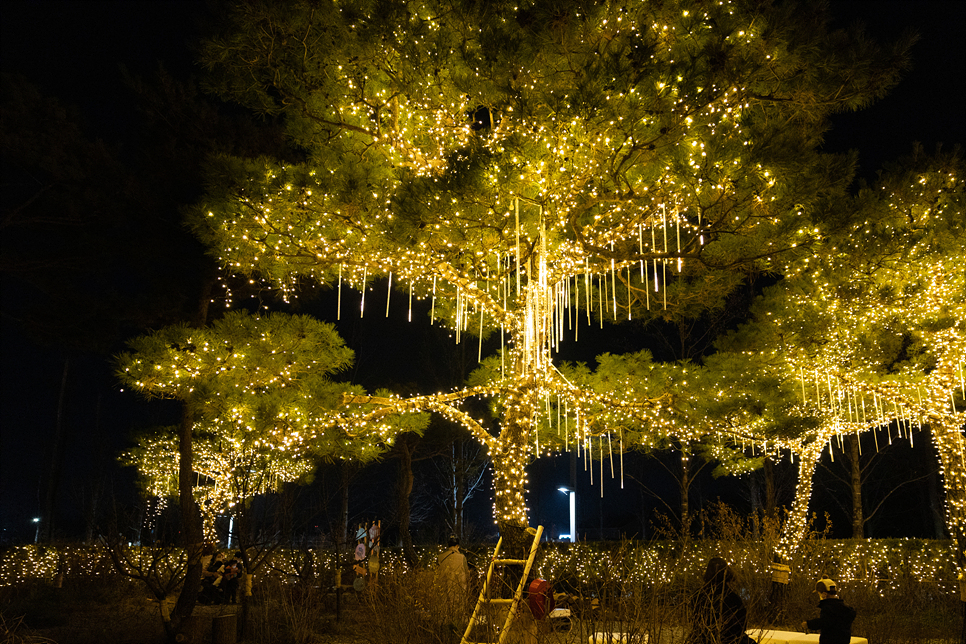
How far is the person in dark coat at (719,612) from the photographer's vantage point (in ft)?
12.7

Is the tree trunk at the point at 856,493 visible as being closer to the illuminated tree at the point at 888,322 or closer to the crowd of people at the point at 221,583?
the illuminated tree at the point at 888,322

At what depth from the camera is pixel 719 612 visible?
4.06 meters

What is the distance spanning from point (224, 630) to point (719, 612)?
4780 millimetres

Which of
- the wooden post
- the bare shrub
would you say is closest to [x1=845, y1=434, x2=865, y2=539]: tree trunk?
the bare shrub

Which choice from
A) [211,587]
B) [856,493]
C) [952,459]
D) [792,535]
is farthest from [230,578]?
[856,493]

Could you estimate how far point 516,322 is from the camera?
315 inches

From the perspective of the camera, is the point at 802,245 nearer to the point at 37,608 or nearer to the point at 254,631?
the point at 254,631

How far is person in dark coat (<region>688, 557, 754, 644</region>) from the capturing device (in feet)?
12.7

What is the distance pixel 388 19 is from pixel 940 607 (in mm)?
10783

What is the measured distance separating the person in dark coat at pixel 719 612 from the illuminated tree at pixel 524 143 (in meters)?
2.71

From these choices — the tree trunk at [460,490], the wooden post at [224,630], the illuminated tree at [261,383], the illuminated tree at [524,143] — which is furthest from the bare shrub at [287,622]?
the tree trunk at [460,490]

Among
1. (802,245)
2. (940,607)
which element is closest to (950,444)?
(940,607)

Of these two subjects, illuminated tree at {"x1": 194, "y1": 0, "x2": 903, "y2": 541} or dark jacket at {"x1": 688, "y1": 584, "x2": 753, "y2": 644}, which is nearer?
dark jacket at {"x1": 688, "y1": 584, "x2": 753, "y2": 644}

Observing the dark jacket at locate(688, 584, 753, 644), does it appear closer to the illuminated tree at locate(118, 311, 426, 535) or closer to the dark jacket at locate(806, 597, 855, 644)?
the dark jacket at locate(806, 597, 855, 644)
